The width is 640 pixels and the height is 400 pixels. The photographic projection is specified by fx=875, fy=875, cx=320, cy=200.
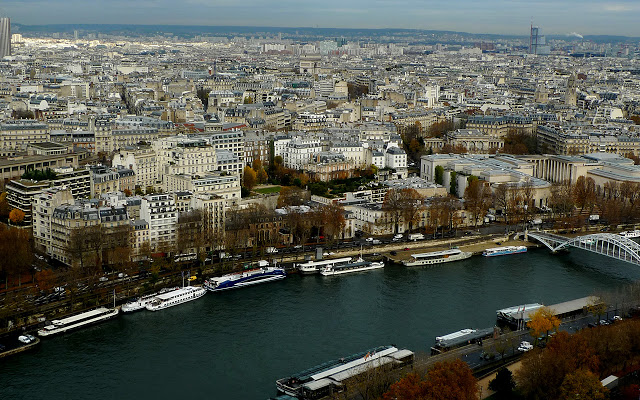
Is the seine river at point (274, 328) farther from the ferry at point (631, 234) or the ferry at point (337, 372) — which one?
the ferry at point (631, 234)

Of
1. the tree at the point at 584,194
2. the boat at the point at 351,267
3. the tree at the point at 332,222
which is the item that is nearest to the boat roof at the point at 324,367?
the boat at the point at 351,267

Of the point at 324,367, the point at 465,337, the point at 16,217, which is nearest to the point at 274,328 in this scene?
the point at 324,367

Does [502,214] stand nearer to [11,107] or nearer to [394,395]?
[394,395]

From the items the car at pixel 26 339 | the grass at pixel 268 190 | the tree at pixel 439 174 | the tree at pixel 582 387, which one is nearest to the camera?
the tree at pixel 582 387

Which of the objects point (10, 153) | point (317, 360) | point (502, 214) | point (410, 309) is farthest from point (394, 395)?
point (10, 153)

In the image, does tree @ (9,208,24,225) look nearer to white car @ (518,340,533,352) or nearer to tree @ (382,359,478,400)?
tree @ (382,359,478,400)
